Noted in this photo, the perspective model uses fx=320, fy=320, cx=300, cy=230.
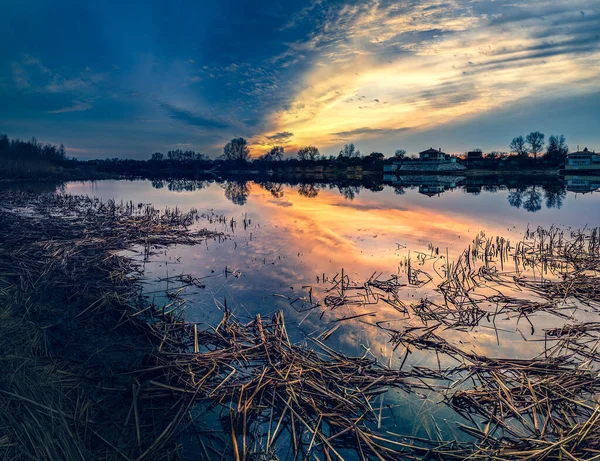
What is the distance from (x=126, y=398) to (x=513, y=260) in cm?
1315

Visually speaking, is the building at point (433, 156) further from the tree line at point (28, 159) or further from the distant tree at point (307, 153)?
the tree line at point (28, 159)

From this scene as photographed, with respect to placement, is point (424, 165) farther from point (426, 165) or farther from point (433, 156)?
point (433, 156)

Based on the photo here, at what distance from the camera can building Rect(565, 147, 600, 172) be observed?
9100cm

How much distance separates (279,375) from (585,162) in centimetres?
12327

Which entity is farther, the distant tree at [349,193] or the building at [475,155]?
the building at [475,155]

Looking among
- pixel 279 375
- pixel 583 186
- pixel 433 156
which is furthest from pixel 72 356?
pixel 433 156

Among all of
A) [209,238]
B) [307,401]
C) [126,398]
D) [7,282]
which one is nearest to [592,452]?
[307,401]

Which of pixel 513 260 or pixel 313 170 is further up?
pixel 313 170

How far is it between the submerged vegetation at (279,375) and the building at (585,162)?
361ft

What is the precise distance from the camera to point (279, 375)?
511 cm

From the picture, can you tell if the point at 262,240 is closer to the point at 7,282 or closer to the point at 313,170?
the point at 7,282

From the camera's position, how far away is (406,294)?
8.97 metres

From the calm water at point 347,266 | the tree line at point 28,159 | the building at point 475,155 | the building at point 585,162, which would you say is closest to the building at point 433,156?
the building at point 475,155

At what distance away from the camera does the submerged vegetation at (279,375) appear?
3850mm
